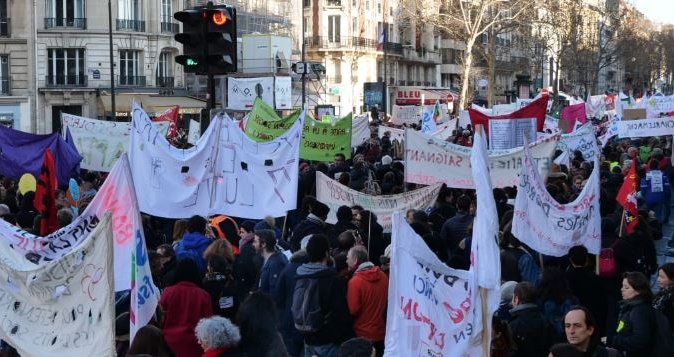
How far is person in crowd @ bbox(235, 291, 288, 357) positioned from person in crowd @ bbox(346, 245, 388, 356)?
161cm

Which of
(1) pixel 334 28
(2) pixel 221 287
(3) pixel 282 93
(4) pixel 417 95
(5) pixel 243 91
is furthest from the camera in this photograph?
(4) pixel 417 95

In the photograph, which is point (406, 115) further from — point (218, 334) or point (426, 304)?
point (218, 334)

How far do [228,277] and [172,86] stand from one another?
151 feet

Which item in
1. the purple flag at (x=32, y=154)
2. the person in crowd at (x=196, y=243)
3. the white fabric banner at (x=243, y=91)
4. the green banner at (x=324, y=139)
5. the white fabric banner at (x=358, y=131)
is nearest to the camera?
the person in crowd at (x=196, y=243)

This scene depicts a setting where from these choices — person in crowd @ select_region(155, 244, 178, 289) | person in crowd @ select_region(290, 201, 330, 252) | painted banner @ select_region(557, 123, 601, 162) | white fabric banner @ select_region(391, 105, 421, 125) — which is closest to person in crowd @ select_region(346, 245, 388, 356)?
person in crowd @ select_region(155, 244, 178, 289)

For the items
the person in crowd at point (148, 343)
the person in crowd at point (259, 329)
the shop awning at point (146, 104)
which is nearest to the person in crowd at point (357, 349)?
the person in crowd at point (259, 329)

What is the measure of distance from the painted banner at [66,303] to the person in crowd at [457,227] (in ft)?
15.5

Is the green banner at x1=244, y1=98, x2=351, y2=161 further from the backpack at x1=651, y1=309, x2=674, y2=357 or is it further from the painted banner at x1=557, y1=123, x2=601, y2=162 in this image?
the backpack at x1=651, y1=309, x2=674, y2=357

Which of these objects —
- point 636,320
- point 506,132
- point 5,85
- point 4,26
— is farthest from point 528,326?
point 4,26

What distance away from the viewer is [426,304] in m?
7.07

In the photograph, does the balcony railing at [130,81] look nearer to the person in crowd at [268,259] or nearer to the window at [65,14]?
the window at [65,14]

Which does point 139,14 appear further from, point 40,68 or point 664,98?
point 664,98

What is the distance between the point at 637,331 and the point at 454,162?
24.2ft

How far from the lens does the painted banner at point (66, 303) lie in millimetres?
7258
